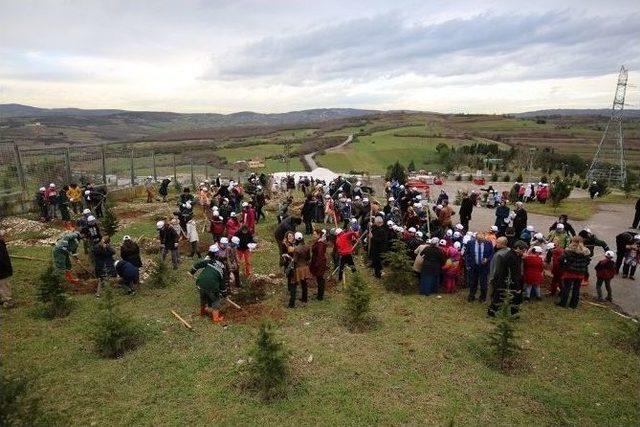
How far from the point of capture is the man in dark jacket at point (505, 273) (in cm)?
978

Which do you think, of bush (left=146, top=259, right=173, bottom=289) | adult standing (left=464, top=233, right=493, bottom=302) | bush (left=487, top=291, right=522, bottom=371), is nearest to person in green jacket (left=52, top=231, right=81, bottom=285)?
bush (left=146, top=259, right=173, bottom=289)

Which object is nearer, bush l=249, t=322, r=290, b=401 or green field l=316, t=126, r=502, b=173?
bush l=249, t=322, r=290, b=401

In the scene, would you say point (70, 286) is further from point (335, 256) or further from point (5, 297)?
point (335, 256)

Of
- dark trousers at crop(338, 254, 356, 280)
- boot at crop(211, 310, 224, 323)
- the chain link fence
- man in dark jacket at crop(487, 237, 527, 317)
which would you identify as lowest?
boot at crop(211, 310, 224, 323)

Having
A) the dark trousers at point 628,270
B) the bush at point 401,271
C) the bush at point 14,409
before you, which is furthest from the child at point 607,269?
the bush at point 14,409

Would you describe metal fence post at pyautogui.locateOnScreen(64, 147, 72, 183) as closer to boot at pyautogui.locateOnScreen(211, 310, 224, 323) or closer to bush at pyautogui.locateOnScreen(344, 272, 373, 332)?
boot at pyautogui.locateOnScreen(211, 310, 224, 323)

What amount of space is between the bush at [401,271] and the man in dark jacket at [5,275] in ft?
29.1

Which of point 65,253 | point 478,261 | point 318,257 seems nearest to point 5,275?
point 65,253

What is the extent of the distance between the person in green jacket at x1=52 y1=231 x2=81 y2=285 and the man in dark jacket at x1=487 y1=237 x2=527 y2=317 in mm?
10651

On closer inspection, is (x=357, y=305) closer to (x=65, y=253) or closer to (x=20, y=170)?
(x=65, y=253)

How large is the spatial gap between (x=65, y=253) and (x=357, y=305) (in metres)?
7.84

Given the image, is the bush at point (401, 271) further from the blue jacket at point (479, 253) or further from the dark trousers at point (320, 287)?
the dark trousers at point (320, 287)

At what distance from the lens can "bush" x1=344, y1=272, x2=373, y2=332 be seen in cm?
969

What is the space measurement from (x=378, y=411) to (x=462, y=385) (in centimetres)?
171
